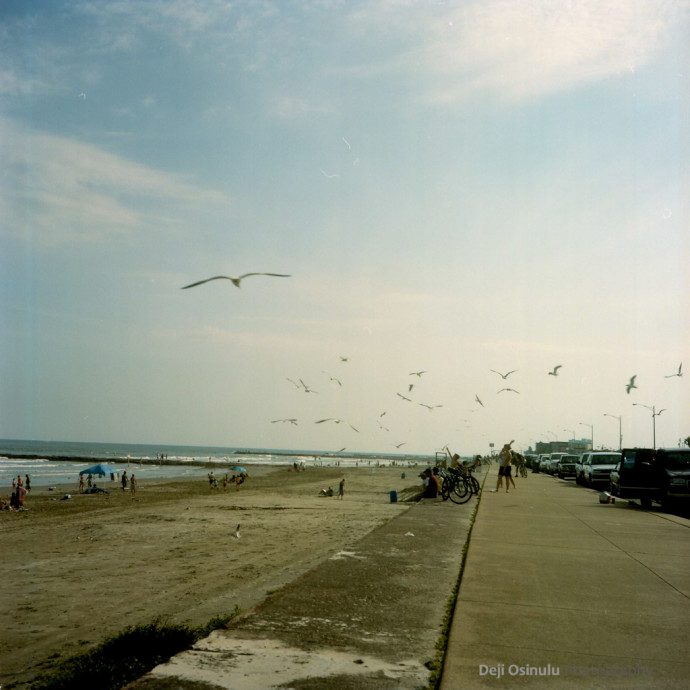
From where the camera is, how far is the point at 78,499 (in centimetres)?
3612

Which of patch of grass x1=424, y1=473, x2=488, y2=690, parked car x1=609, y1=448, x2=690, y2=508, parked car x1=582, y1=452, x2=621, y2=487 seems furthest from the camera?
parked car x1=582, y1=452, x2=621, y2=487

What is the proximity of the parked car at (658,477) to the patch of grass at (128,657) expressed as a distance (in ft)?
50.4

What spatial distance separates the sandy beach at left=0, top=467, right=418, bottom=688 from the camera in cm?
762

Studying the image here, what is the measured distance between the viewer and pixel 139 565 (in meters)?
12.7

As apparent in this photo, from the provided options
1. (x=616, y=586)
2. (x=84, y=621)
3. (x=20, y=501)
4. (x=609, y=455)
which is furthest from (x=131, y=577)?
(x=609, y=455)

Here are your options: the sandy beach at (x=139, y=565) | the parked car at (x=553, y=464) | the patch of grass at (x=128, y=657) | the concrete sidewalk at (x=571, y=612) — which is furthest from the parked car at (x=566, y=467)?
the patch of grass at (x=128, y=657)

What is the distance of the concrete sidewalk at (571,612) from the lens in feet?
13.3

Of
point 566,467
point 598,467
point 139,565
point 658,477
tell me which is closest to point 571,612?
point 139,565

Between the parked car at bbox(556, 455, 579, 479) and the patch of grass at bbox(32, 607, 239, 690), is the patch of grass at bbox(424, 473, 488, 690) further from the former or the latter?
the parked car at bbox(556, 455, 579, 479)

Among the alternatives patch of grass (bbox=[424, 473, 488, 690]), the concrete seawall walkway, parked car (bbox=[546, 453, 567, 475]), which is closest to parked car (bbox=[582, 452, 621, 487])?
parked car (bbox=[546, 453, 567, 475])

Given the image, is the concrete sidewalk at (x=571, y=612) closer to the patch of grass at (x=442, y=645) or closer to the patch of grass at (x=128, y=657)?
the patch of grass at (x=442, y=645)

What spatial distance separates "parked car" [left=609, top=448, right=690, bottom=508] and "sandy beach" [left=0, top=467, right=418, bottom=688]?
7746mm

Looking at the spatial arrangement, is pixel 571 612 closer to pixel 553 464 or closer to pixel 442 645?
pixel 442 645

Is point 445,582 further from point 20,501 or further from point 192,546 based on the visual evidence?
point 20,501
